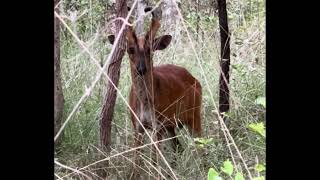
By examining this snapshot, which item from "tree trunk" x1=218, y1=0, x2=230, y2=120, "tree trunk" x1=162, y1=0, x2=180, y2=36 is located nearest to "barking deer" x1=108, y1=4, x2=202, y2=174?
"tree trunk" x1=218, y1=0, x2=230, y2=120

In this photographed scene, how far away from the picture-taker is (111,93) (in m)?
3.82

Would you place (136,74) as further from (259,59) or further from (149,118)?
(259,59)

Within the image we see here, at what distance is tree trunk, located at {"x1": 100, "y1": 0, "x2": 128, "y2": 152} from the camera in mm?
3606

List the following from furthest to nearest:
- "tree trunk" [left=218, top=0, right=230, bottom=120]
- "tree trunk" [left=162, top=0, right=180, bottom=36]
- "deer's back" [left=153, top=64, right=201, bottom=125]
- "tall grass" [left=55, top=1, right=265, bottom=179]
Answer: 1. "tree trunk" [left=162, top=0, right=180, bottom=36]
2. "deer's back" [left=153, top=64, right=201, bottom=125]
3. "tree trunk" [left=218, top=0, right=230, bottom=120]
4. "tall grass" [left=55, top=1, right=265, bottom=179]

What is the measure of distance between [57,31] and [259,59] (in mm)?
2352

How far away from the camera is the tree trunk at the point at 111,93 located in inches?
142

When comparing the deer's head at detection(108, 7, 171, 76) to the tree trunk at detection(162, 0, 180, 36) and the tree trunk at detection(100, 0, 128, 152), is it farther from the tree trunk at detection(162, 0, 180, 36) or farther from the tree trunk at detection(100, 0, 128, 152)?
the tree trunk at detection(162, 0, 180, 36)

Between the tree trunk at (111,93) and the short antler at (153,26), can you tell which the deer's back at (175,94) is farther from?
the tree trunk at (111,93)

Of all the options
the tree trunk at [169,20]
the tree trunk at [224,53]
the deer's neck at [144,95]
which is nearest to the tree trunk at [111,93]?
the deer's neck at [144,95]

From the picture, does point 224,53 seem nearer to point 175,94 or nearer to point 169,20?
point 175,94

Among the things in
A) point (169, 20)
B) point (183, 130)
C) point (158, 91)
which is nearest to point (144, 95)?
point (158, 91)
